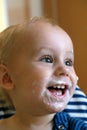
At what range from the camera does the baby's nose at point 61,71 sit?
0.66 meters

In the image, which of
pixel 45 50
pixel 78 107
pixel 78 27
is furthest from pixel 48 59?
pixel 78 27

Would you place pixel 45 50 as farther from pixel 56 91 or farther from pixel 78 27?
pixel 78 27

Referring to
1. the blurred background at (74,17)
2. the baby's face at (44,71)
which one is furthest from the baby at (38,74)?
the blurred background at (74,17)

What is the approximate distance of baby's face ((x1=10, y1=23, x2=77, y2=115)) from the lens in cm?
66

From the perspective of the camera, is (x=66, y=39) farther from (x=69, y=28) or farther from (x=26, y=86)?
(x=69, y=28)

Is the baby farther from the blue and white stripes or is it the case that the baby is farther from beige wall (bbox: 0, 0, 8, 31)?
beige wall (bbox: 0, 0, 8, 31)

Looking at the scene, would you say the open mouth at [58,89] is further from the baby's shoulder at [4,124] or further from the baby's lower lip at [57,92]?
the baby's shoulder at [4,124]

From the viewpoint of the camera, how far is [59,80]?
2.14 ft

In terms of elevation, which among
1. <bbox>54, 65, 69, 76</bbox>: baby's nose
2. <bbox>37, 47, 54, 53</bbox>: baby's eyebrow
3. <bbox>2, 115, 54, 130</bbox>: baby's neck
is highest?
<bbox>37, 47, 54, 53</bbox>: baby's eyebrow

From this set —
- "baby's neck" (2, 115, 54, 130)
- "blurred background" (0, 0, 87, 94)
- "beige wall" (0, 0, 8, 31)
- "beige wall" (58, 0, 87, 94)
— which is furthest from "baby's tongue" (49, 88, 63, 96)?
"beige wall" (58, 0, 87, 94)

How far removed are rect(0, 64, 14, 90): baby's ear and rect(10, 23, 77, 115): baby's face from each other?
0.02m

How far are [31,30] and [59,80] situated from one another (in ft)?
0.49

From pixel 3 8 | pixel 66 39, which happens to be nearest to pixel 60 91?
pixel 66 39

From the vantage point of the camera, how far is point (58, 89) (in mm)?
666
